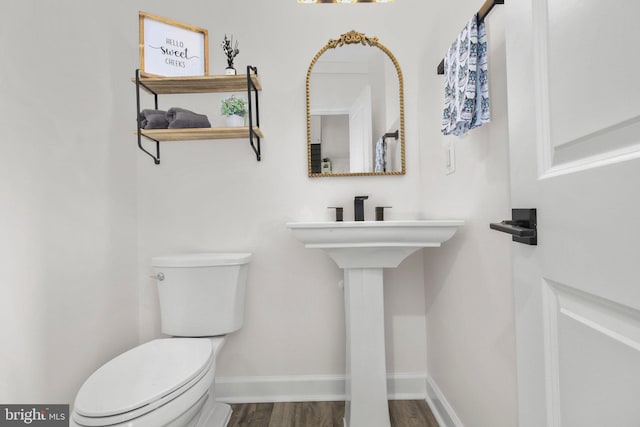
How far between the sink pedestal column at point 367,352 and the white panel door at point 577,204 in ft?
2.48

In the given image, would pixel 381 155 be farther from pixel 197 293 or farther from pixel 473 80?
pixel 197 293

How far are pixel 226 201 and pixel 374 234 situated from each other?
2.90ft

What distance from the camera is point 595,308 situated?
456mm

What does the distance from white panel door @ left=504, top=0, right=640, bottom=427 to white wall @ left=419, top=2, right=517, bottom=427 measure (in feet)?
1.27

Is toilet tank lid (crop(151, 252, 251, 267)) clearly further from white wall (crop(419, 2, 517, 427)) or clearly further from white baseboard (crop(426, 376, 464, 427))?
white baseboard (crop(426, 376, 464, 427))

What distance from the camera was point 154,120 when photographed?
1.56 metres

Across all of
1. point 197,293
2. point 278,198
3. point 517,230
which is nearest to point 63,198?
point 197,293

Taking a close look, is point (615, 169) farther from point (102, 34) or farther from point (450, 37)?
point (102, 34)

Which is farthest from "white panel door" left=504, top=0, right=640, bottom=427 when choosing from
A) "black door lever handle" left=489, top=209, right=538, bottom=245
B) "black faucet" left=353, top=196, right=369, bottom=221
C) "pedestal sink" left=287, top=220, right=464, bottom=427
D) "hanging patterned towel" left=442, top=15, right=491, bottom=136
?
"black faucet" left=353, top=196, right=369, bottom=221

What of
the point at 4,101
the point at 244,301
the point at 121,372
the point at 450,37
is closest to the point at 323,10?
the point at 450,37

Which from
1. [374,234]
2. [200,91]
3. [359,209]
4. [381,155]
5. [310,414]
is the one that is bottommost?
[310,414]

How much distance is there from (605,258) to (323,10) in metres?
1.82

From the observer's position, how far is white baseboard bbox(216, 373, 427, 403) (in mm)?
1753

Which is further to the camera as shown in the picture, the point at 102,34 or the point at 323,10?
the point at 323,10
